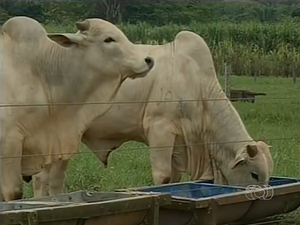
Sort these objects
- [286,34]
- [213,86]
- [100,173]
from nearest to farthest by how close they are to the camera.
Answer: [213,86], [100,173], [286,34]

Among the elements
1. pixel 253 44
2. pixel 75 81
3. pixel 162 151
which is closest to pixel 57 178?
pixel 162 151

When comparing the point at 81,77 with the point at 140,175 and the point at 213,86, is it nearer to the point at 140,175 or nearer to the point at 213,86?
the point at 213,86

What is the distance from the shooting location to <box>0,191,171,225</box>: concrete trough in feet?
13.6

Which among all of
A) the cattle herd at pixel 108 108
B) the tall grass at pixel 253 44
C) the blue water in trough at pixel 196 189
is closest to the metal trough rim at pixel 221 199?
the blue water in trough at pixel 196 189

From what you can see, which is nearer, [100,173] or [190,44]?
[190,44]

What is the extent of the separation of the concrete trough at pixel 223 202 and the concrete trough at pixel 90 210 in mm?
382

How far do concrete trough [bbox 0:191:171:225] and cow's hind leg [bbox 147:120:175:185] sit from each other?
195cm

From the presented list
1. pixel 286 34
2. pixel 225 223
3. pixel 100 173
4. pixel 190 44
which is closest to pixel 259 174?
pixel 225 223

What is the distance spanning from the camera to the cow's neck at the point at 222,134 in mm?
6844

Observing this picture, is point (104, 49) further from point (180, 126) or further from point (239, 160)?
point (239, 160)

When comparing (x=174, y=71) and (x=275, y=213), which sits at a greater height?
(x=174, y=71)

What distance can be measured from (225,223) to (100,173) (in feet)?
8.02

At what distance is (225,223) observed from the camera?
5.72 meters

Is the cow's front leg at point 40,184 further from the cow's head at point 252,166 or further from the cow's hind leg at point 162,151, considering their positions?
the cow's head at point 252,166
